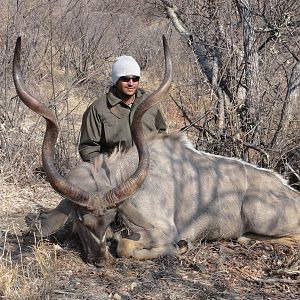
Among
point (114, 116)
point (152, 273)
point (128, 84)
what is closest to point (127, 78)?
point (128, 84)

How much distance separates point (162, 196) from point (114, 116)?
859mm

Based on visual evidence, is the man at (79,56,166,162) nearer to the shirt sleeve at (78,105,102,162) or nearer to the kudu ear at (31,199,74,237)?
the shirt sleeve at (78,105,102,162)

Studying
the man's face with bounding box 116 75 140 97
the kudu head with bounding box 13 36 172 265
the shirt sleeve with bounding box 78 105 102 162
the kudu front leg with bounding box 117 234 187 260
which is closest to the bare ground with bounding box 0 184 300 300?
the kudu front leg with bounding box 117 234 187 260

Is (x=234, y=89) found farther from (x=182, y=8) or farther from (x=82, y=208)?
(x=82, y=208)

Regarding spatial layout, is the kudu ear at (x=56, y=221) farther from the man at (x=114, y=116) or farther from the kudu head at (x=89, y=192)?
the man at (x=114, y=116)

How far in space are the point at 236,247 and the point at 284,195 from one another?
2.07 feet

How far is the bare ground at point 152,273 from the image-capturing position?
3.40 m

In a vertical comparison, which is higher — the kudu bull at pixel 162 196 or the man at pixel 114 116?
the man at pixel 114 116

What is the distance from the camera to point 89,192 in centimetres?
385

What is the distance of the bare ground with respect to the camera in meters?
3.40

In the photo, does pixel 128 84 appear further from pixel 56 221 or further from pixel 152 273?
pixel 152 273

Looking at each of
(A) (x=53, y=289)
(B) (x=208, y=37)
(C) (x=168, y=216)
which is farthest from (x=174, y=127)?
(A) (x=53, y=289)

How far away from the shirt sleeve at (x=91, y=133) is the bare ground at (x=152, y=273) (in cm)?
70

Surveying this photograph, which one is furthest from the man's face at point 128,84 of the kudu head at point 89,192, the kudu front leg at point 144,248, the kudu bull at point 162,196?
the kudu front leg at point 144,248
